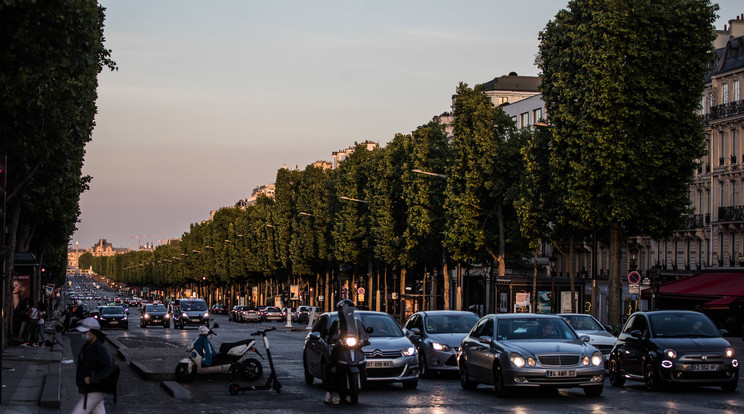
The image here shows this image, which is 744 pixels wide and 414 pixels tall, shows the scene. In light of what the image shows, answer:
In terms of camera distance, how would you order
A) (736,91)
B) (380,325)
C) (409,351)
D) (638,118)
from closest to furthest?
(409,351) < (380,325) < (638,118) < (736,91)

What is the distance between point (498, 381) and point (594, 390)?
5.94 feet

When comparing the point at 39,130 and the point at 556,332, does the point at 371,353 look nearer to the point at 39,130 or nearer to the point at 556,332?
the point at 556,332

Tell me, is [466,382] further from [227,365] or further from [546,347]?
[227,365]

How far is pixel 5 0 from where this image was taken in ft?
53.5

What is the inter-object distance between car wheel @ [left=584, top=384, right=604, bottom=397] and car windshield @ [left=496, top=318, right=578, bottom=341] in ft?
3.74

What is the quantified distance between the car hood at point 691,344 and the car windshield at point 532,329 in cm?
181

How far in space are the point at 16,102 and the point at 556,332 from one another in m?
11.0

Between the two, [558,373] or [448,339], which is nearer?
[558,373]

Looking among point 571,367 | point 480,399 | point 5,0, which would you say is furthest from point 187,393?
point 5,0

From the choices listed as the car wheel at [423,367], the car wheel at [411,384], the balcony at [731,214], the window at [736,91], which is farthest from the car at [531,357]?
the window at [736,91]

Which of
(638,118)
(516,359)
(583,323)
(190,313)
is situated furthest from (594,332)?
(190,313)

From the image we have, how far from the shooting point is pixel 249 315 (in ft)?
311

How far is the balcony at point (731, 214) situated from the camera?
204 feet

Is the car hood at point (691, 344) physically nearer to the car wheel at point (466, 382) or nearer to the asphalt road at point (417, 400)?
the asphalt road at point (417, 400)
